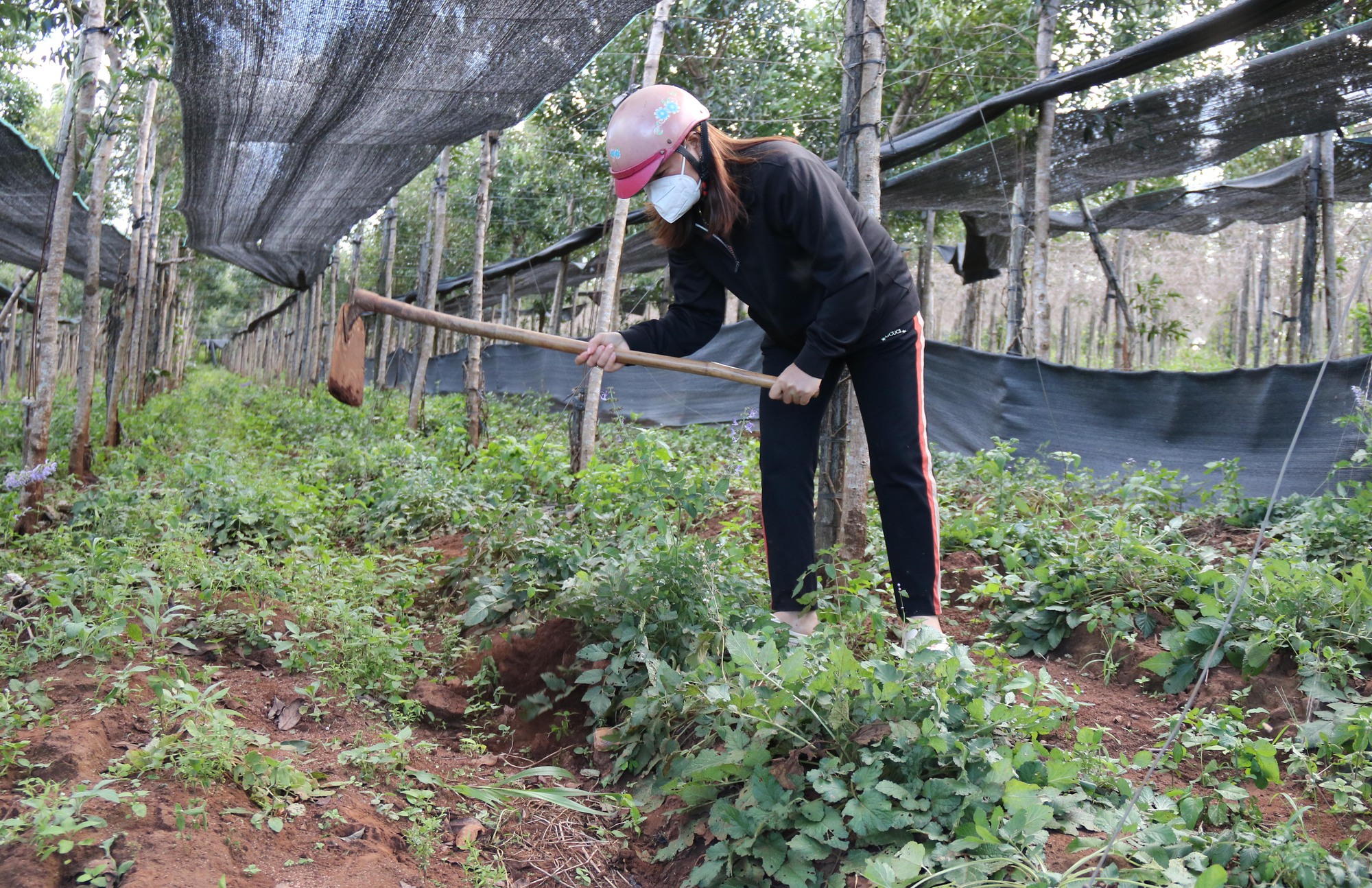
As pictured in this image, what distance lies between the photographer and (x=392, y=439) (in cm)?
741

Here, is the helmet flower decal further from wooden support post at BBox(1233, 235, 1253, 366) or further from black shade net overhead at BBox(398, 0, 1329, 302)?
wooden support post at BBox(1233, 235, 1253, 366)

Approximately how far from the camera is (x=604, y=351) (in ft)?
9.39

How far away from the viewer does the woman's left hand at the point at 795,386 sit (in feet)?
8.03

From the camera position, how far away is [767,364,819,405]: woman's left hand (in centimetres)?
245

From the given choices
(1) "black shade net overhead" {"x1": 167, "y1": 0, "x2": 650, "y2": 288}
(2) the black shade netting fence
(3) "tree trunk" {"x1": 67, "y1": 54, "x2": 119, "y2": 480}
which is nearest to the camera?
(1) "black shade net overhead" {"x1": 167, "y1": 0, "x2": 650, "y2": 288}

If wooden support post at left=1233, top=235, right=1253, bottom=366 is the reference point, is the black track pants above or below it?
below

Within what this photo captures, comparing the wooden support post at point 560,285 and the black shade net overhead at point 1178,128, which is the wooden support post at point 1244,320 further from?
the wooden support post at point 560,285

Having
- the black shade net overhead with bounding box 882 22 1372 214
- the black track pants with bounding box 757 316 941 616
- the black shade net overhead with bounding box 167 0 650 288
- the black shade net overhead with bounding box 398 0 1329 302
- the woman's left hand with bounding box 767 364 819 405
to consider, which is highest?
the black shade net overhead with bounding box 882 22 1372 214

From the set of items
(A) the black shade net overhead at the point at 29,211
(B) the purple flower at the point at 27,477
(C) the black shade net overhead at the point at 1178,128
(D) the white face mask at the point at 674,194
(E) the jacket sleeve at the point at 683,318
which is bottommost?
(B) the purple flower at the point at 27,477

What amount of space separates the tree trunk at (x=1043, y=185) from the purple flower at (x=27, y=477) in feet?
20.1

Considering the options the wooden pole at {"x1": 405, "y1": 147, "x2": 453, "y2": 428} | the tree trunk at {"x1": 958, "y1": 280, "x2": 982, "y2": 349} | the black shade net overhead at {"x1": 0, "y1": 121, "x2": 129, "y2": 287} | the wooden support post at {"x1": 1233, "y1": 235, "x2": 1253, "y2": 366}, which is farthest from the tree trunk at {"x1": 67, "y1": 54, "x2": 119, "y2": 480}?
the wooden support post at {"x1": 1233, "y1": 235, "x2": 1253, "y2": 366}

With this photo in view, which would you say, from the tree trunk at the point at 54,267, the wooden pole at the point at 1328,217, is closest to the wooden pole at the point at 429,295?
the tree trunk at the point at 54,267

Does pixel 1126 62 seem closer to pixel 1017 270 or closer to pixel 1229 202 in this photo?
pixel 1017 270

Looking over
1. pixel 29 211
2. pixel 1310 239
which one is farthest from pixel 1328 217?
pixel 29 211
